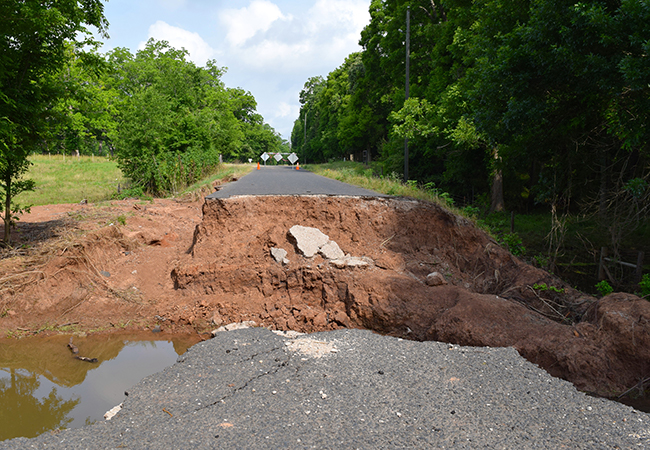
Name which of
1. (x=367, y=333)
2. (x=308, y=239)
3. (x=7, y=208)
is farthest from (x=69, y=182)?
(x=367, y=333)

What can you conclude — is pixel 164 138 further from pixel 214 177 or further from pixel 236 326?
Result: pixel 236 326

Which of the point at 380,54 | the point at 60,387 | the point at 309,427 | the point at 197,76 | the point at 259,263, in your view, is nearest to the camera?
the point at 309,427

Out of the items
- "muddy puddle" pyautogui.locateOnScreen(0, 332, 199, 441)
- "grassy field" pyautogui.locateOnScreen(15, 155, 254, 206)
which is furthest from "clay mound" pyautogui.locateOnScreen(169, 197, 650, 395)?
"grassy field" pyautogui.locateOnScreen(15, 155, 254, 206)

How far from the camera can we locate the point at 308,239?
8.62m

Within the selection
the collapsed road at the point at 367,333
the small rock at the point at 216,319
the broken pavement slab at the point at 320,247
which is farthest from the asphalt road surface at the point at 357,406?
the broken pavement slab at the point at 320,247

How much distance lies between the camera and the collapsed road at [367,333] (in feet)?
12.9

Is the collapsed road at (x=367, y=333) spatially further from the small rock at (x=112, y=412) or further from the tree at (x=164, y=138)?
the tree at (x=164, y=138)

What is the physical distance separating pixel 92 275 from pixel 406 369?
6777 millimetres

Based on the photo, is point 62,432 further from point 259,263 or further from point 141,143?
point 141,143

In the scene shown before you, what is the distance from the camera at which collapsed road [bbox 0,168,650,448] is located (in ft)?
12.9

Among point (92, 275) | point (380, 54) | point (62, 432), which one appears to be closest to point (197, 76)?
point (380, 54)

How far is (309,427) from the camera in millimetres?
3869

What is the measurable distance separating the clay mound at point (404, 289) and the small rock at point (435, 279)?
112mm

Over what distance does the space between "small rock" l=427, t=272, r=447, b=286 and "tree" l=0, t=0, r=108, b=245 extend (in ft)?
24.7
